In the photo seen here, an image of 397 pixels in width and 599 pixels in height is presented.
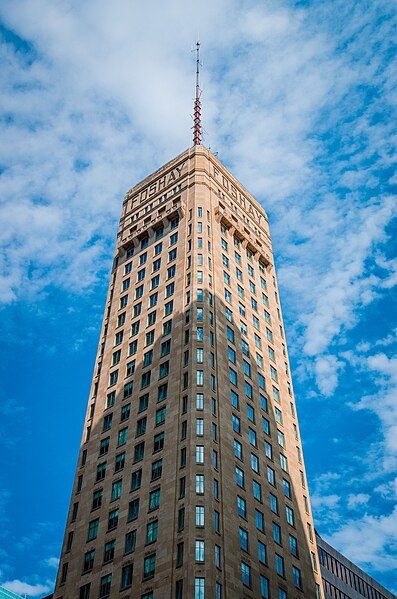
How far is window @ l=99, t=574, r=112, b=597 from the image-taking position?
67625 mm

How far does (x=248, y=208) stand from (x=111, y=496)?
175 feet

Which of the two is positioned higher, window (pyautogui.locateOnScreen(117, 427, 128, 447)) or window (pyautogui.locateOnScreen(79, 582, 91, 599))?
window (pyautogui.locateOnScreen(117, 427, 128, 447))

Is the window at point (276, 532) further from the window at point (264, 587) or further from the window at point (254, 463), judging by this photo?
the window at point (254, 463)

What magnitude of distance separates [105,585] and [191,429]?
15.8 m

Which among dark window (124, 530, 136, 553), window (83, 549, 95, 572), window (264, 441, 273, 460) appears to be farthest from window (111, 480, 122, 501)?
window (264, 441, 273, 460)

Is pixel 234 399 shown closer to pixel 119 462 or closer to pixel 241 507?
pixel 241 507

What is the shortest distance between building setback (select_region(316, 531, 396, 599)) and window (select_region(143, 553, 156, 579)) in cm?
3620

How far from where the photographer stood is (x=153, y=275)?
9675cm

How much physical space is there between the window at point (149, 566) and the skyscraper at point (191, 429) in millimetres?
190

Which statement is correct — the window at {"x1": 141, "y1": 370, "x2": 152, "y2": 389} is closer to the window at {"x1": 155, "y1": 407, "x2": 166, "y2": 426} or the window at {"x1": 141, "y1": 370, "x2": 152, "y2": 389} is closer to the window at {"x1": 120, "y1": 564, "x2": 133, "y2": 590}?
the window at {"x1": 155, "y1": 407, "x2": 166, "y2": 426}

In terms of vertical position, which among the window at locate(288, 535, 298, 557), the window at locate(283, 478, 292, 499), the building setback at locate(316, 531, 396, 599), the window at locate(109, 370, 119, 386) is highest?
the window at locate(109, 370, 119, 386)

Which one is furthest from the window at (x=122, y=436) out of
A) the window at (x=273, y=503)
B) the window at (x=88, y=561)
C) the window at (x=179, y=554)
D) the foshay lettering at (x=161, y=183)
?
the foshay lettering at (x=161, y=183)

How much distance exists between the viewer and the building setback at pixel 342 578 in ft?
317

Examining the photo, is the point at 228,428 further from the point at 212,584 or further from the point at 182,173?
the point at 182,173
